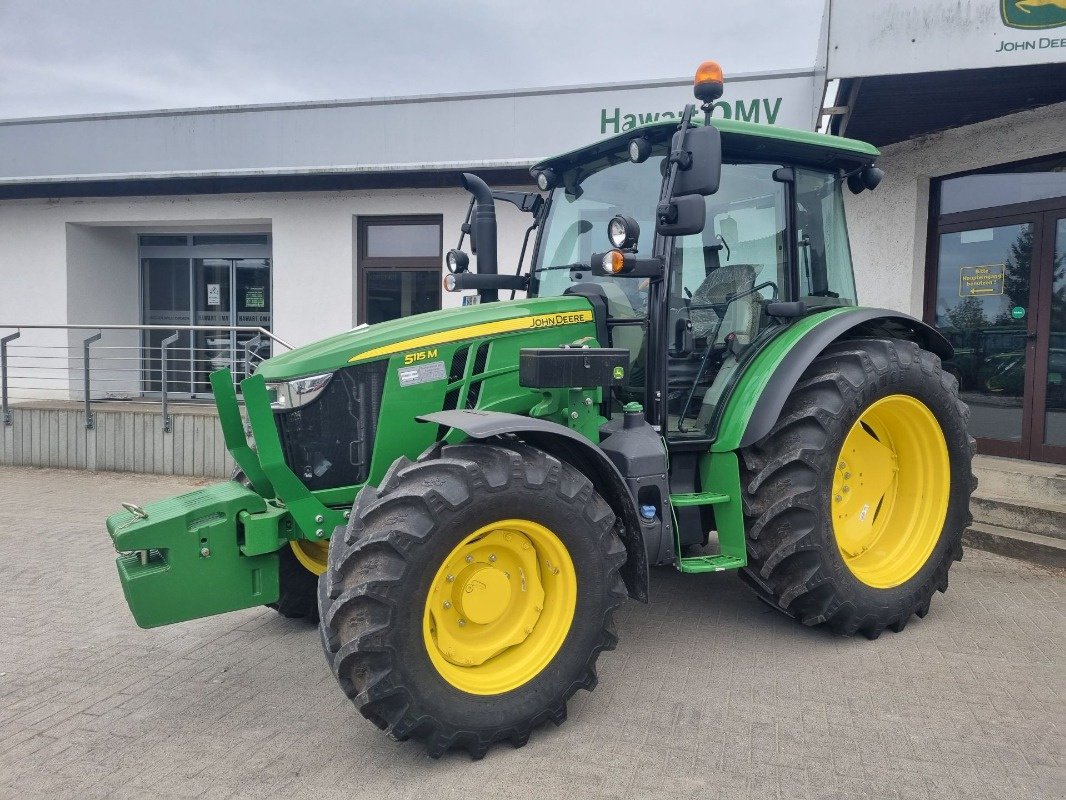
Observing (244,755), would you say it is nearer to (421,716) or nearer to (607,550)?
(421,716)

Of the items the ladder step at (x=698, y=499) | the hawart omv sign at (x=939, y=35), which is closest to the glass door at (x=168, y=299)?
the hawart omv sign at (x=939, y=35)

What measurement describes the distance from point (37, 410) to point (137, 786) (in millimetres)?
7765

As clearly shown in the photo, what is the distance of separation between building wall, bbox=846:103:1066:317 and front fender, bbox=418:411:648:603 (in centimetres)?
541

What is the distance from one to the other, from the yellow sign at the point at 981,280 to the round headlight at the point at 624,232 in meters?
5.09

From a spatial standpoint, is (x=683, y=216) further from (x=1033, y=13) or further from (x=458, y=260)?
(x=1033, y=13)

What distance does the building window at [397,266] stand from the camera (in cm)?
1080

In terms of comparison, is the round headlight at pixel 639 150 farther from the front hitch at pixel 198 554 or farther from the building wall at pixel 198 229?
the building wall at pixel 198 229

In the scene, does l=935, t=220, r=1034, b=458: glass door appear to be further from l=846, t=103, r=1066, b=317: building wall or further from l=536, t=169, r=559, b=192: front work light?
l=536, t=169, r=559, b=192: front work light

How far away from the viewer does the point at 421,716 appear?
2814 millimetres

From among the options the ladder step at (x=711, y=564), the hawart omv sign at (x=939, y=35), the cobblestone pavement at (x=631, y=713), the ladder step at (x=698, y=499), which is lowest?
the cobblestone pavement at (x=631, y=713)

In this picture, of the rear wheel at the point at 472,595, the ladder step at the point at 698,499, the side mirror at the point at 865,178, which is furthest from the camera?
the side mirror at the point at 865,178

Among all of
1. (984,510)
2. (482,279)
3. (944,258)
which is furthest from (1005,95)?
(482,279)

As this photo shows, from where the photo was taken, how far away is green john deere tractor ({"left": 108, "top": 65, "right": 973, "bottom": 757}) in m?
2.93

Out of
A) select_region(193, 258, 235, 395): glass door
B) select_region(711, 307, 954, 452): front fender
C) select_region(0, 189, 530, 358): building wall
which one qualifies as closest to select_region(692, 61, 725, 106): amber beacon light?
select_region(711, 307, 954, 452): front fender
